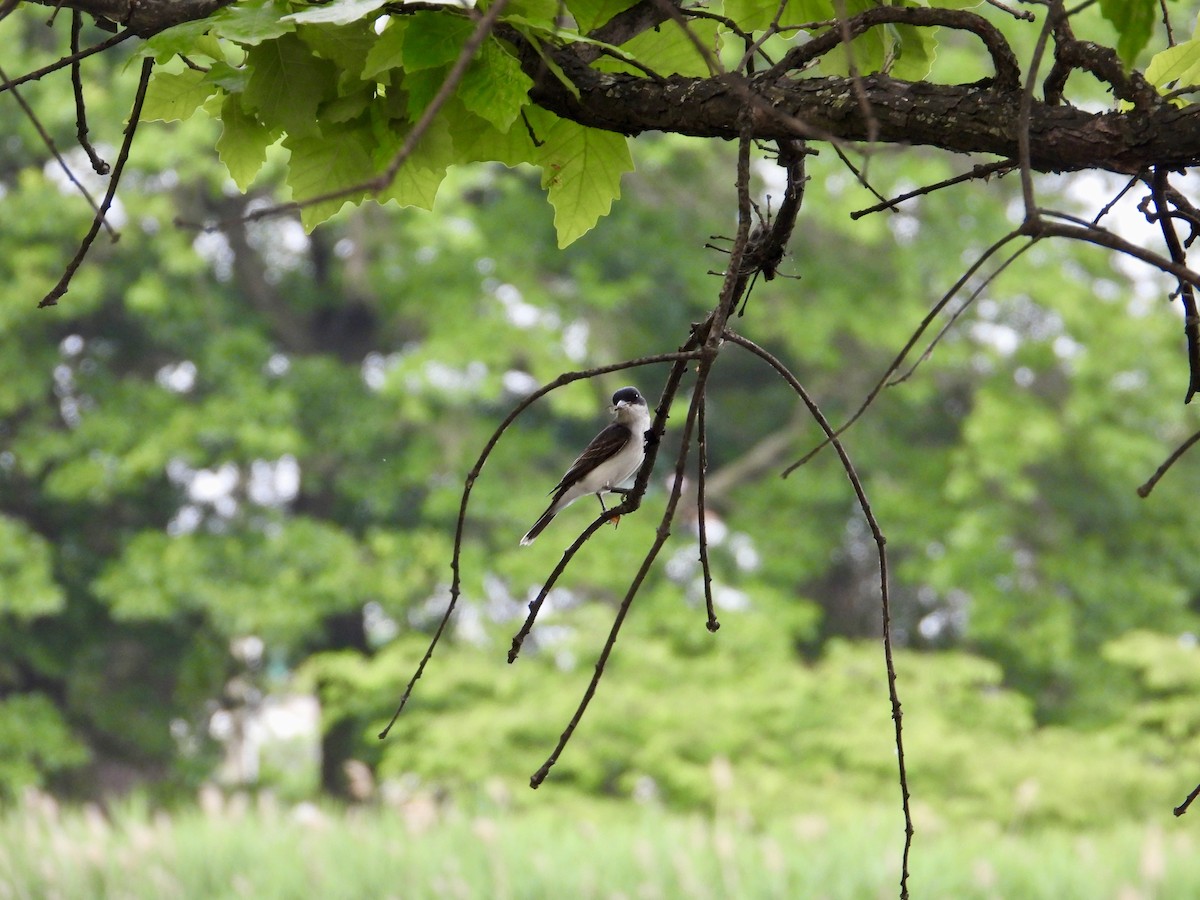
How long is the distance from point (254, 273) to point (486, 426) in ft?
10.4

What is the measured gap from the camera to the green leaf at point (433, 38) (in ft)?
4.08

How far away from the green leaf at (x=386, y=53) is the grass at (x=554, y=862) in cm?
459

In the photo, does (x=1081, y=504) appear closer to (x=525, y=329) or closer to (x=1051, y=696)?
(x=1051, y=696)

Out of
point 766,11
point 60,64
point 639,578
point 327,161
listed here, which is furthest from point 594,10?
point 639,578

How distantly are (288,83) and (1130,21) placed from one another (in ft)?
2.63

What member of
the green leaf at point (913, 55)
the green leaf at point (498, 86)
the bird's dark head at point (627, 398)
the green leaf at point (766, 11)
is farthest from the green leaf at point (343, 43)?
the bird's dark head at point (627, 398)

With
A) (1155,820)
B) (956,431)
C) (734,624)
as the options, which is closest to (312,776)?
(734,624)

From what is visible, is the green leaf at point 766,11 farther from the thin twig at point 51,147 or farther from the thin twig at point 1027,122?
the thin twig at point 51,147

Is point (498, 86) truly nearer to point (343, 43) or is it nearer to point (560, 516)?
point (343, 43)

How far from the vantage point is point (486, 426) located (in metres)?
12.7

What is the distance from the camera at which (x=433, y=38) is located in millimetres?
1251

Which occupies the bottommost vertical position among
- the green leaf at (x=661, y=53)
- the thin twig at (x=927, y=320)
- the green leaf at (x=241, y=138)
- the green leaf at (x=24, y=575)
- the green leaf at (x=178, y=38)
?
the green leaf at (x=24, y=575)

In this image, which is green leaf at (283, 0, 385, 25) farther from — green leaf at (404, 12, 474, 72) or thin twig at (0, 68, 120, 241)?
thin twig at (0, 68, 120, 241)

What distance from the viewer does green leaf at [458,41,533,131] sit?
1.31m
